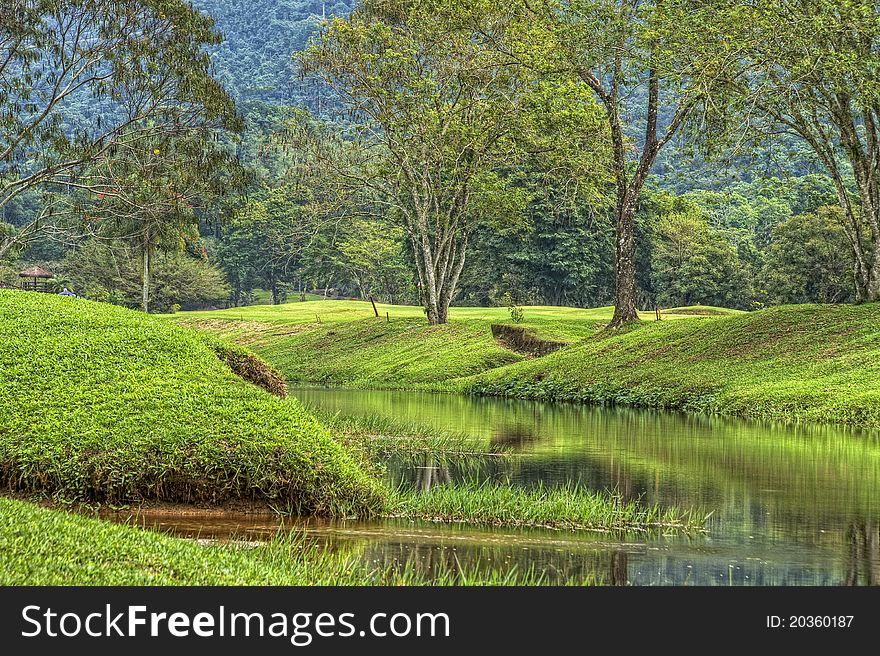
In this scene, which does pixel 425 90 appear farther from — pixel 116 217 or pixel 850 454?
pixel 850 454

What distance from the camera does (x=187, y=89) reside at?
41.8 metres

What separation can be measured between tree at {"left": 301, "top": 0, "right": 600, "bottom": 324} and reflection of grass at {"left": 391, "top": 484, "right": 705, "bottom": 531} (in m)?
31.4

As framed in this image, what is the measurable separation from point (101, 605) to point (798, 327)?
91.2ft

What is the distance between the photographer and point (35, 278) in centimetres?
7669

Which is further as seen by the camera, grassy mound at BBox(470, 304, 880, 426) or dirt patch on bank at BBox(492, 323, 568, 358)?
dirt patch on bank at BBox(492, 323, 568, 358)

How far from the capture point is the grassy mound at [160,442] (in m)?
11.1

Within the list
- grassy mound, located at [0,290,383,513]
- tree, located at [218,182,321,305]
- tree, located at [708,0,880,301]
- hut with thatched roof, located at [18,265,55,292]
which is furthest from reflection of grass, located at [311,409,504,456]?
tree, located at [218,182,321,305]

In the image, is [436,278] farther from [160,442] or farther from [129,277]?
[129,277]

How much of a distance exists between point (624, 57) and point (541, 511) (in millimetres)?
24702

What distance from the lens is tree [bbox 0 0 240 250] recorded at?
4053cm

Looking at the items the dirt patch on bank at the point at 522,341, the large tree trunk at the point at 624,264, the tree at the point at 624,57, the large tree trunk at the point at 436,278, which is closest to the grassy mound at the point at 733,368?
the large tree trunk at the point at 624,264

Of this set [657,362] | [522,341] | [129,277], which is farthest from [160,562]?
[129,277]

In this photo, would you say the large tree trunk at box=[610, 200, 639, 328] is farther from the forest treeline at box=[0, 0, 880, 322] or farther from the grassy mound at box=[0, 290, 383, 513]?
the grassy mound at box=[0, 290, 383, 513]

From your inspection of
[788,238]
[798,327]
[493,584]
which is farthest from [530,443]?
[788,238]
